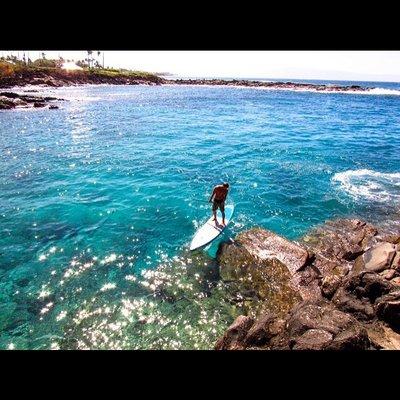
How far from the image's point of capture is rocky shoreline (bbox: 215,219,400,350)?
7.53m

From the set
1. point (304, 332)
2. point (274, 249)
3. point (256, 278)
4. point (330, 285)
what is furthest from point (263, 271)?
point (304, 332)

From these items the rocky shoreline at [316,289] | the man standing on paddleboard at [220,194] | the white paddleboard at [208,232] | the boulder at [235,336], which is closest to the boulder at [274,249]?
the rocky shoreline at [316,289]

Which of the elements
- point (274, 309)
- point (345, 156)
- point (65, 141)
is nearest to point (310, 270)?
point (274, 309)

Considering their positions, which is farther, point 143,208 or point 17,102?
point 17,102

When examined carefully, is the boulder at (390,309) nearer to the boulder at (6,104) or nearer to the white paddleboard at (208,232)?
the white paddleboard at (208,232)

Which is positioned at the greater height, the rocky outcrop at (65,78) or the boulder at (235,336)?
the rocky outcrop at (65,78)

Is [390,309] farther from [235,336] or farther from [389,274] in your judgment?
[235,336]

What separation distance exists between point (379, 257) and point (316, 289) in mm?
2553

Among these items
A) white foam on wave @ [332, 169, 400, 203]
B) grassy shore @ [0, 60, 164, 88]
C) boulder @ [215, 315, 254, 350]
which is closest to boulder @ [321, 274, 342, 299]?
boulder @ [215, 315, 254, 350]

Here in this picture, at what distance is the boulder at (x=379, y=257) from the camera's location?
1060 cm

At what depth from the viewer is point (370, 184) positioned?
20750mm
